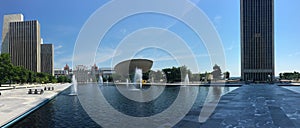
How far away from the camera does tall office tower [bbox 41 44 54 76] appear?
108 meters

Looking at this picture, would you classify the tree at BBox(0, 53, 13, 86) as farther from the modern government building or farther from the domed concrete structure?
the modern government building

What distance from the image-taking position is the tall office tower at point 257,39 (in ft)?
212

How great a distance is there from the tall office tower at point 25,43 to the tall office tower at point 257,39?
258 feet

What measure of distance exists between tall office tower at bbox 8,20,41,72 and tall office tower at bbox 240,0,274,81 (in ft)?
258

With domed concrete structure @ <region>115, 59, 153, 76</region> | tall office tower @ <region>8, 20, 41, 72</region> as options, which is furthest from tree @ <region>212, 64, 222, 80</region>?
tall office tower @ <region>8, 20, 41, 72</region>

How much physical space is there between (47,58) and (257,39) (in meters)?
88.6

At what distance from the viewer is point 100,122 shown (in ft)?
30.2

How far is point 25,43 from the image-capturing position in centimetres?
9844

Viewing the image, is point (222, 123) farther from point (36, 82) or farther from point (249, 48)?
point (249, 48)

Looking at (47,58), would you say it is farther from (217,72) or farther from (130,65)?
(217,72)

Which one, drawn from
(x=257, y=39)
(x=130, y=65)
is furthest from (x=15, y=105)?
(x=257, y=39)

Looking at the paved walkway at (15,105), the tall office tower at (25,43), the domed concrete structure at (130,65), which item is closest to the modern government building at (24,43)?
the tall office tower at (25,43)

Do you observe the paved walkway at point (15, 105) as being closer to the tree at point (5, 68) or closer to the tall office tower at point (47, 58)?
the tree at point (5, 68)

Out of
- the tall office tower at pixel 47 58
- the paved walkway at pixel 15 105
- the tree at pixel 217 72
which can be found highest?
the tall office tower at pixel 47 58
